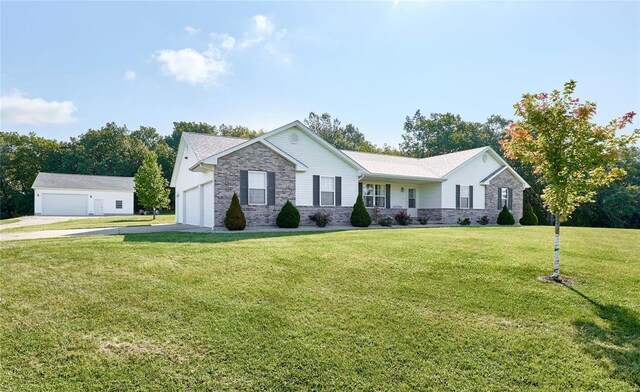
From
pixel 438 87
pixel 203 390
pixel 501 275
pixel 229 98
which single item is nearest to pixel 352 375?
pixel 203 390

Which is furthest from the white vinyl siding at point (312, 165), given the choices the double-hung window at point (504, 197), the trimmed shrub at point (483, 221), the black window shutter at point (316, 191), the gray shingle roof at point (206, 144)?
the double-hung window at point (504, 197)

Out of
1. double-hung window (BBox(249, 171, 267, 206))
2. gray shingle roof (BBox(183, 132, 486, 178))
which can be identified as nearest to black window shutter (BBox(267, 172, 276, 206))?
double-hung window (BBox(249, 171, 267, 206))

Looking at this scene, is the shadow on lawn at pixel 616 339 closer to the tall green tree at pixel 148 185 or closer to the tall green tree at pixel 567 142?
the tall green tree at pixel 567 142

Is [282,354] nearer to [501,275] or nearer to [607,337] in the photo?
[607,337]

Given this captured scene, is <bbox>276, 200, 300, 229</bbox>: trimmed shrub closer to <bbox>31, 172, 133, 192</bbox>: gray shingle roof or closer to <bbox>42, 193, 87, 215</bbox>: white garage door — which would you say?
<bbox>42, 193, 87, 215</bbox>: white garage door

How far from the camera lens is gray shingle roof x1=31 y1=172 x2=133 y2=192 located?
3638 centimetres

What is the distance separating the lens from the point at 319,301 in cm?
568

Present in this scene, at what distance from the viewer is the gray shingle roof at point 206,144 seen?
1678cm

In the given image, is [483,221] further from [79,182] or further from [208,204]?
[79,182]

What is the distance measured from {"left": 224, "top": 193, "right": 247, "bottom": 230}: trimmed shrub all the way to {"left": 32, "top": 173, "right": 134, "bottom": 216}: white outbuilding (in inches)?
1216

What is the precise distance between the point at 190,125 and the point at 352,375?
60.3 m

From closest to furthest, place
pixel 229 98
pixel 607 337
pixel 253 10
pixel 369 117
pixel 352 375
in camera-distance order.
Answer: pixel 352 375, pixel 607 337, pixel 253 10, pixel 229 98, pixel 369 117

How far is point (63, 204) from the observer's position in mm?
36594

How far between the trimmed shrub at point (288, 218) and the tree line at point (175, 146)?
94.9 ft
